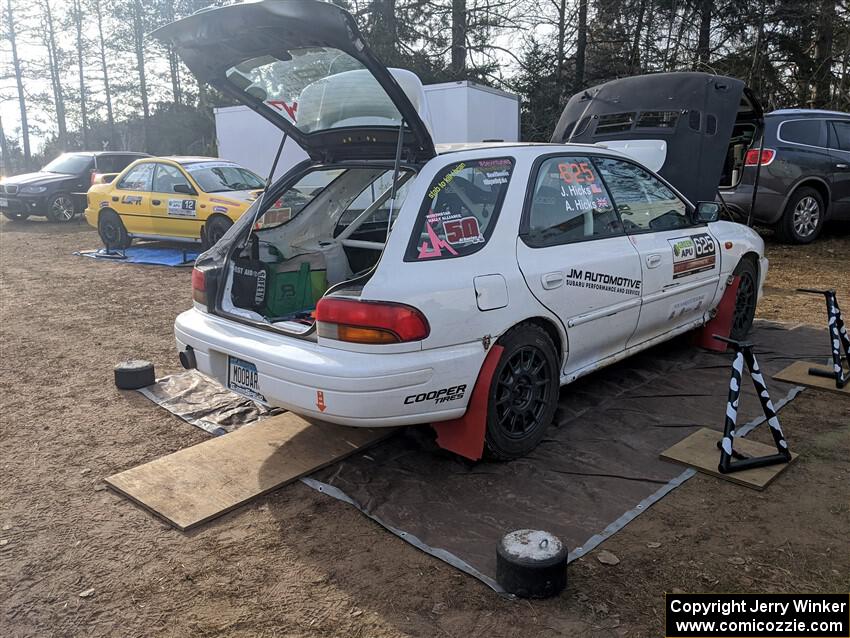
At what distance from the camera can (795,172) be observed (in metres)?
9.10

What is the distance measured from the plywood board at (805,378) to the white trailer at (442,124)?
24.8 ft

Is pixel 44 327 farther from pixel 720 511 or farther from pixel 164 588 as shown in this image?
pixel 720 511

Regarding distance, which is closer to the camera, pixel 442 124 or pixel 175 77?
pixel 442 124

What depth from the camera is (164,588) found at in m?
2.61

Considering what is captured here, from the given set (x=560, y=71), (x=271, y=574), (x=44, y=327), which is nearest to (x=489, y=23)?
(x=560, y=71)

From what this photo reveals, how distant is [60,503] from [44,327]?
3.88 m

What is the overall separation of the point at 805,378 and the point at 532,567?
3.15 metres

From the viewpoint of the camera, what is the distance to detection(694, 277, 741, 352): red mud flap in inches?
199

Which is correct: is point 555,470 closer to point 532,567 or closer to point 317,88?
point 532,567

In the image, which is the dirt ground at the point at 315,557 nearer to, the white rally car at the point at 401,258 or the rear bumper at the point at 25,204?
the white rally car at the point at 401,258

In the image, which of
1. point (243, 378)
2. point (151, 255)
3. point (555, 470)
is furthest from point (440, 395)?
point (151, 255)

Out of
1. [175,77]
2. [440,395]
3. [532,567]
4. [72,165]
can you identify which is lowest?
[532,567]

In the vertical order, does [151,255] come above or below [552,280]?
below

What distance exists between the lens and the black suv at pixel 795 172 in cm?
909
